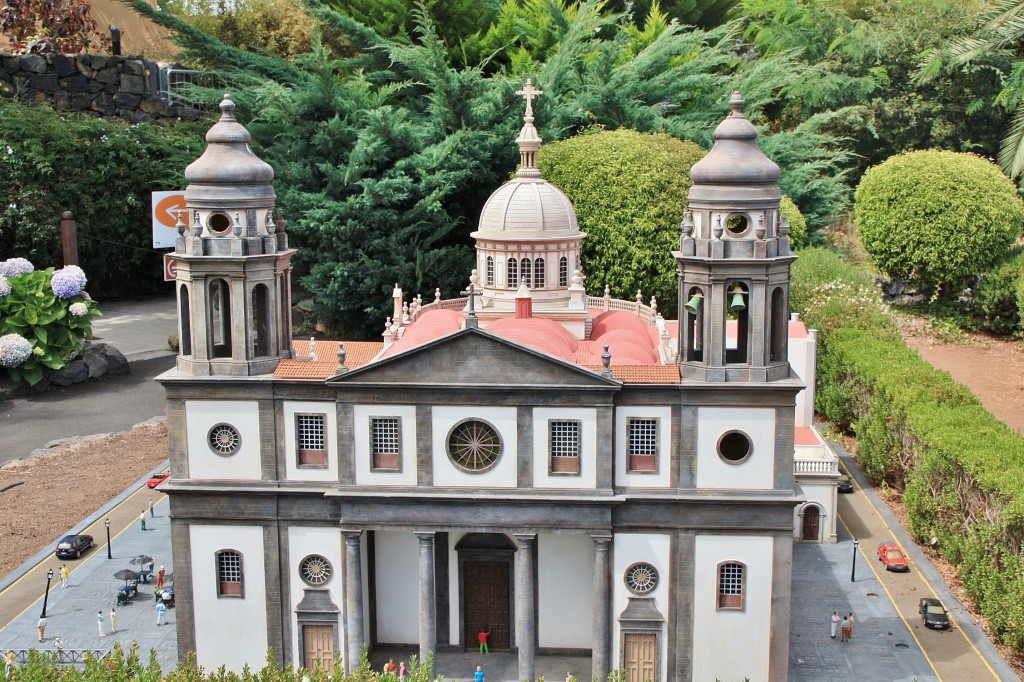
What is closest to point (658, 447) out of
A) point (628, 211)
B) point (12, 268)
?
point (628, 211)

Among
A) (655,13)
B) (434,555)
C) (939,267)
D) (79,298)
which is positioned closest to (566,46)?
(655,13)

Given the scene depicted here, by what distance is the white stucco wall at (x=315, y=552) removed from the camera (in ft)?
108

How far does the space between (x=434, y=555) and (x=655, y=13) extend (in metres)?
52.6

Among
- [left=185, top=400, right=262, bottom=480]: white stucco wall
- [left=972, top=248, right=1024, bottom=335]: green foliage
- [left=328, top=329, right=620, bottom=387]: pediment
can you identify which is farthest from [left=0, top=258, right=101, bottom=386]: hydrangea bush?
[left=972, top=248, right=1024, bottom=335]: green foliage

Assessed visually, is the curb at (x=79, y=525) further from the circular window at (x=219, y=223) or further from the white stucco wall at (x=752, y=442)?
the white stucco wall at (x=752, y=442)

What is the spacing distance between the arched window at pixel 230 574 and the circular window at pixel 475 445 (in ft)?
22.4

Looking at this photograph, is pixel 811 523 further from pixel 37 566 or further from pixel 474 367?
pixel 37 566

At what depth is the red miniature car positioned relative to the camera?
39.5 meters

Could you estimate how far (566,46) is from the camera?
209 ft

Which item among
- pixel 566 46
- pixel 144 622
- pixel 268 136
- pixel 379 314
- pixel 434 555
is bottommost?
pixel 144 622

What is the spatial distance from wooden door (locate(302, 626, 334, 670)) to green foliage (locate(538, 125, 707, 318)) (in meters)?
25.6

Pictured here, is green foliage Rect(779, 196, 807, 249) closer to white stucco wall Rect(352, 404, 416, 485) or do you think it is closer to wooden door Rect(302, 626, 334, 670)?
white stucco wall Rect(352, 404, 416, 485)

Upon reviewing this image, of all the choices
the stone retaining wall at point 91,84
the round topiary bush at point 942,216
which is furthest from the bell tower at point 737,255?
the stone retaining wall at point 91,84

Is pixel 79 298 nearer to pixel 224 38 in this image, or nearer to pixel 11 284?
pixel 11 284
